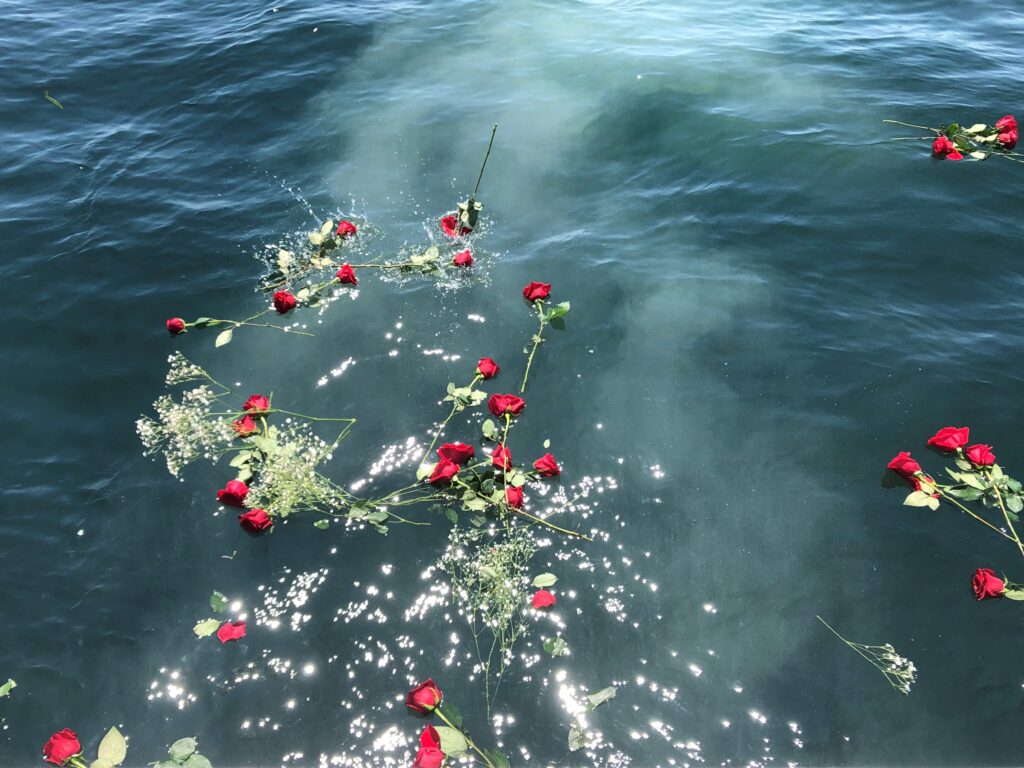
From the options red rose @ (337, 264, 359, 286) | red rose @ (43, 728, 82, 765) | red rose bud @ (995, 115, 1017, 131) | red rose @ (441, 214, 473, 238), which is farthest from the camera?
red rose bud @ (995, 115, 1017, 131)

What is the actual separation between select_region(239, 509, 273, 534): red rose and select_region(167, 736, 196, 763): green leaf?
152cm

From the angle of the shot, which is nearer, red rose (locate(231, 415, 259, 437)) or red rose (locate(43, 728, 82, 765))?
red rose (locate(43, 728, 82, 765))

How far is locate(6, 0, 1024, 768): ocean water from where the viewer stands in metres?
4.26

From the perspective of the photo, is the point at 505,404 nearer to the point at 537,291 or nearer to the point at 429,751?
the point at 537,291

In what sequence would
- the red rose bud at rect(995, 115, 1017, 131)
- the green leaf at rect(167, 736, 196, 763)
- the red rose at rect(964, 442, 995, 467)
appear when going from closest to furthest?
the green leaf at rect(167, 736, 196, 763), the red rose at rect(964, 442, 995, 467), the red rose bud at rect(995, 115, 1017, 131)

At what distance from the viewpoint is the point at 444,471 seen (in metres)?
5.11

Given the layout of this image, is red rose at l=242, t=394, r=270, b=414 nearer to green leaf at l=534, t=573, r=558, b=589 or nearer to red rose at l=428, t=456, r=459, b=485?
red rose at l=428, t=456, r=459, b=485

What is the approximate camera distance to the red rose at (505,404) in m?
5.68

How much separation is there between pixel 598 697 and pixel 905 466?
3131mm

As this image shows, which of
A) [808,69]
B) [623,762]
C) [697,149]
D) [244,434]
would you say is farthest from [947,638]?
[808,69]

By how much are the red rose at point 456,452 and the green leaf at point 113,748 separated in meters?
Answer: 2.81

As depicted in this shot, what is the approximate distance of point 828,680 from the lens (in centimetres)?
428

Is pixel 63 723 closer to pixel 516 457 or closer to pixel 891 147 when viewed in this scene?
pixel 516 457

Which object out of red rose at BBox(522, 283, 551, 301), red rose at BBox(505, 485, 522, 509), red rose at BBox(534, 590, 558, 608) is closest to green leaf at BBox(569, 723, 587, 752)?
red rose at BBox(534, 590, 558, 608)
